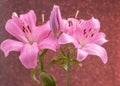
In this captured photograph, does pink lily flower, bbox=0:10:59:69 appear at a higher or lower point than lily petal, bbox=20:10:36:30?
lower

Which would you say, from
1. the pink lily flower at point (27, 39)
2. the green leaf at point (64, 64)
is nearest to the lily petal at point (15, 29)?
the pink lily flower at point (27, 39)

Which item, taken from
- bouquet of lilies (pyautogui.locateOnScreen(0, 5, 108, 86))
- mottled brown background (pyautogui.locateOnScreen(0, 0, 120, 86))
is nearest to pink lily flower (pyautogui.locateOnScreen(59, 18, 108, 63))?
bouquet of lilies (pyautogui.locateOnScreen(0, 5, 108, 86))

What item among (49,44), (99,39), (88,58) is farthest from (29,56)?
(88,58)

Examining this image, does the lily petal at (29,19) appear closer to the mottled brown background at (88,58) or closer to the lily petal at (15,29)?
the lily petal at (15,29)

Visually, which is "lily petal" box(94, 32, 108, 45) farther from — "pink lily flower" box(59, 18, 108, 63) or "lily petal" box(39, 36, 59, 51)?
"lily petal" box(39, 36, 59, 51)

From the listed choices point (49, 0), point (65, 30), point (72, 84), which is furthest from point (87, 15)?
point (65, 30)

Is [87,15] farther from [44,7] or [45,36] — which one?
[45,36]

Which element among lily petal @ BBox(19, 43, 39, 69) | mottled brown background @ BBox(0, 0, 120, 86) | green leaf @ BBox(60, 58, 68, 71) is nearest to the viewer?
lily petal @ BBox(19, 43, 39, 69)
